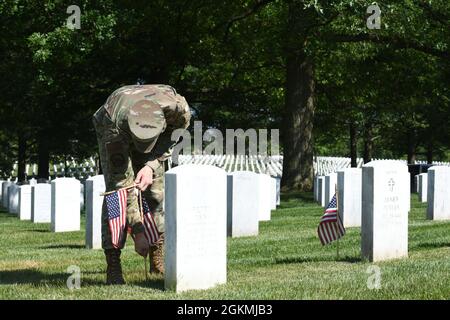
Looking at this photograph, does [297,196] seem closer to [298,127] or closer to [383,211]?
[298,127]

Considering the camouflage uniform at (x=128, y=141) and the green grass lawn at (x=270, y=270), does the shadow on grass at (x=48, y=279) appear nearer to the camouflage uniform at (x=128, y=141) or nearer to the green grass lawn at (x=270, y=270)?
the green grass lawn at (x=270, y=270)

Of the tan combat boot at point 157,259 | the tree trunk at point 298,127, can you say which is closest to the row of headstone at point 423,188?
the tree trunk at point 298,127

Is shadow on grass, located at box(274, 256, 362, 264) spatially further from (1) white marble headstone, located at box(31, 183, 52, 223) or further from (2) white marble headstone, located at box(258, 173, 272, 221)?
(1) white marble headstone, located at box(31, 183, 52, 223)

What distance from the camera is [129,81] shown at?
31.1 meters

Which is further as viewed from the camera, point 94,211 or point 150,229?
point 94,211

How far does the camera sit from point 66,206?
17047mm

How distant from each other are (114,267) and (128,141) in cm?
123

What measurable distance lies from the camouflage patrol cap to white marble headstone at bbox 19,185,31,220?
47.8ft

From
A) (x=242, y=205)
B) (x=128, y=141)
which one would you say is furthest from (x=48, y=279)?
(x=242, y=205)

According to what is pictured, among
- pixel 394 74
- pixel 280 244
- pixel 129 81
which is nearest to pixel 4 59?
pixel 129 81

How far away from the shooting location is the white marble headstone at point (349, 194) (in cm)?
1551

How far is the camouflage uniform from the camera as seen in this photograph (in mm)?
8320

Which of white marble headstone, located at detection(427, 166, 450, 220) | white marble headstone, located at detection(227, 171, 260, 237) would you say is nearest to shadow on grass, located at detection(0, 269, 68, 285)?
white marble headstone, located at detection(227, 171, 260, 237)

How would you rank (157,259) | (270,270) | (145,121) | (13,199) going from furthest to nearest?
(13,199) < (270,270) < (157,259) < (145,121)
